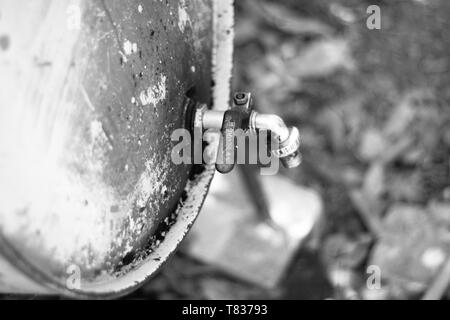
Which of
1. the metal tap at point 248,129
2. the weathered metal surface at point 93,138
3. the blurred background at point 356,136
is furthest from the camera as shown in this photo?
the blurred background at point 356,136

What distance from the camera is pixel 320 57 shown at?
273cm

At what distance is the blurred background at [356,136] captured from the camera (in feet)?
6.98

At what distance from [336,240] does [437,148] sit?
75 cm

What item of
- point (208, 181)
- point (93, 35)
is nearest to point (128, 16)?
point (93, 35)

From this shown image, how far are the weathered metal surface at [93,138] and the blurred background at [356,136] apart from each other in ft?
2.97

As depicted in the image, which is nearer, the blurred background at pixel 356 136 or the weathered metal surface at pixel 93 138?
the weathered metal surface at pixel 93 138

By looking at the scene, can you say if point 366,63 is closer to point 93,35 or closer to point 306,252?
point 306,252

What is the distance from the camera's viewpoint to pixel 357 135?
2605 mm

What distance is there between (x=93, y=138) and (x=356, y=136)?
1897 mm

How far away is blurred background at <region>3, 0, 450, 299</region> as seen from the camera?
213cm
